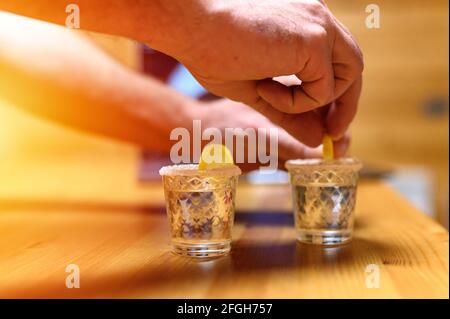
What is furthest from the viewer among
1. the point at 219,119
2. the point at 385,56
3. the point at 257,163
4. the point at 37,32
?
the point at 385,56

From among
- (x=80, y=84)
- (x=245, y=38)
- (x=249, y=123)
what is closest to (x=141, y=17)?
(x=245, y=38)

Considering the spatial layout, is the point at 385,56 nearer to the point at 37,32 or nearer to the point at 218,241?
the point at 37,32

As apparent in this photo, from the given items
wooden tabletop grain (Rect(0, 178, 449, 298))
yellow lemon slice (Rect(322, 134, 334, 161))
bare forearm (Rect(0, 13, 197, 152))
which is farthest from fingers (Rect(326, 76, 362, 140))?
bare forearm (Rect(0, 13, 197, 152))

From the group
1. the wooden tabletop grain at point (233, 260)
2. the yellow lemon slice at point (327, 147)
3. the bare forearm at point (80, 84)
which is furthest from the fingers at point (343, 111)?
the bare forearm at point (80, 84)

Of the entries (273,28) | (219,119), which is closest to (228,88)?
(273,28)

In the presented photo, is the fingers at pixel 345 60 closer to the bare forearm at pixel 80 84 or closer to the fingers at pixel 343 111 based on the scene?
the fingers at pixel 343 111

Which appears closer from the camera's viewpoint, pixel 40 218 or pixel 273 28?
pixel 273 28
